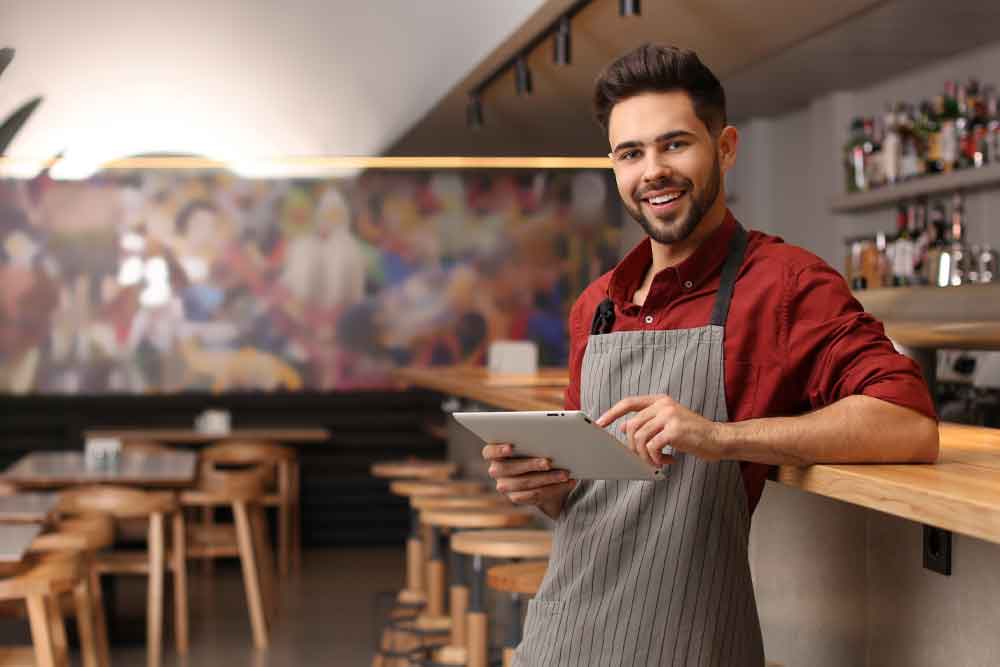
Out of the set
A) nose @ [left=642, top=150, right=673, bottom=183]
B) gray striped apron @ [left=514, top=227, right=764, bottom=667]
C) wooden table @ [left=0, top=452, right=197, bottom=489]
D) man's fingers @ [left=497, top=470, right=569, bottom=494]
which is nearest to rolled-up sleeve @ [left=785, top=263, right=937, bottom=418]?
gray striped apron @ [left=514, top=227, right=764, bottom=667]

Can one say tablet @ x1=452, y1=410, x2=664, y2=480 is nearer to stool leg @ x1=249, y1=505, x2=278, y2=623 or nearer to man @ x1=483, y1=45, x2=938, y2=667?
man @ x1=483, y1=45, x2=938, y2=667

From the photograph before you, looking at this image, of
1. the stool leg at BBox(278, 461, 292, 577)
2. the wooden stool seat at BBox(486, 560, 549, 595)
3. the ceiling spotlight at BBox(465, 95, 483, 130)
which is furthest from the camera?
the stool leg at BBox(278, 461, 292, 577)

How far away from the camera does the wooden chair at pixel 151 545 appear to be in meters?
5.84

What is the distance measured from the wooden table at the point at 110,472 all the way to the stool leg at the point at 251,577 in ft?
1.04

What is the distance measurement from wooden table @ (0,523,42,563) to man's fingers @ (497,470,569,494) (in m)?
2.57

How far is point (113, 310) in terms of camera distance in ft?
32.0

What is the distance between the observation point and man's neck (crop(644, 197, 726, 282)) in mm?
1896

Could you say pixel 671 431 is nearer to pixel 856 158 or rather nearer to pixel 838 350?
pixel 838 350

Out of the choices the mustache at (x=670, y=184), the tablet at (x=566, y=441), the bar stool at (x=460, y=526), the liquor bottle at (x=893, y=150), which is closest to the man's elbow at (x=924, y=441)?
the tablet at (x=566, y=441)

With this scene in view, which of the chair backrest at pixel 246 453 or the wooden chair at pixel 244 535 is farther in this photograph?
the chair backrest at pixel 246 453

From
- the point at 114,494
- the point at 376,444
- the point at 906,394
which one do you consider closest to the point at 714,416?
the point at 906,394

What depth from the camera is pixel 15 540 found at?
4320 millimetres

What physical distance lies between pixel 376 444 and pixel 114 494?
4000 mm

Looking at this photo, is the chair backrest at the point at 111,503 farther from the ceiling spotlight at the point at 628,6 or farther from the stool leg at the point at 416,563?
the ceiling spotlight at the point at 628,6
